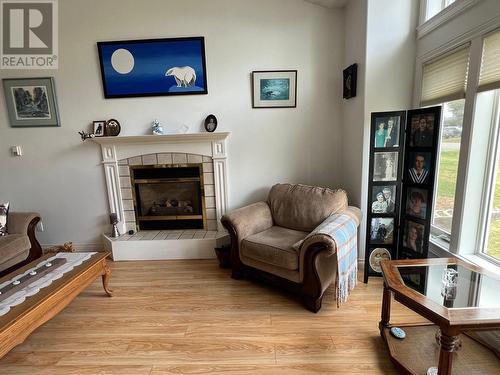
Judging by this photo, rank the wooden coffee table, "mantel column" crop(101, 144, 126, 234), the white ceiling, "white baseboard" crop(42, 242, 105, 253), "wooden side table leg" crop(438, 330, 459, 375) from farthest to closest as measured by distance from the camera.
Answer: "white baseboard" crop(42, 242, 105, 253) < "mantel column" crop(101, 144, 126, 234) < the white ceiling < the wooden coffee table < "wooden side table leg" crop(438, 330, 459, 375)

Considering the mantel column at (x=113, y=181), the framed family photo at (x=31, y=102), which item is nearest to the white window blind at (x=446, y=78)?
the mantel column at (x=113, y=181)

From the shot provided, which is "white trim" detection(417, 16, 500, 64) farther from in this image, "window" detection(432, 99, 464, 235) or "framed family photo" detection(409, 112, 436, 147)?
"framed family photo" detection(409, 112, 436, 147)

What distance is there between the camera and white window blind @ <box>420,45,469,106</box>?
178 cm

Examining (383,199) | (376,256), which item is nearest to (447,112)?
(383,199)

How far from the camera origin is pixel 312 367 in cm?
152

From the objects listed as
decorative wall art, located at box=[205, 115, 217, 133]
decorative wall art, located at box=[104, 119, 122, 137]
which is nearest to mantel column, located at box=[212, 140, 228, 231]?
decorative wall art, located at box=[205, 115, 217, 133]

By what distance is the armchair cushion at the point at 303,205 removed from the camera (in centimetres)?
241

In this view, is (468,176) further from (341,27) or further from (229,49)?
(229,49)

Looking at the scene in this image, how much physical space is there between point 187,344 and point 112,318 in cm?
71

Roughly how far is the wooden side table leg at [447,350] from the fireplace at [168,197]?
2489mm

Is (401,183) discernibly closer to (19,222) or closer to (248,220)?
(248,220)

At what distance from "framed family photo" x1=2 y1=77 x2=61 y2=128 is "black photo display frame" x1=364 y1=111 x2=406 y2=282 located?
11.3ft

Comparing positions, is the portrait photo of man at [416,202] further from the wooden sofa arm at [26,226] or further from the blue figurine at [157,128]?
the wooden sofa arm at [26,226]

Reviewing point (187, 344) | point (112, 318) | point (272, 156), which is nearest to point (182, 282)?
point (112, 318)
